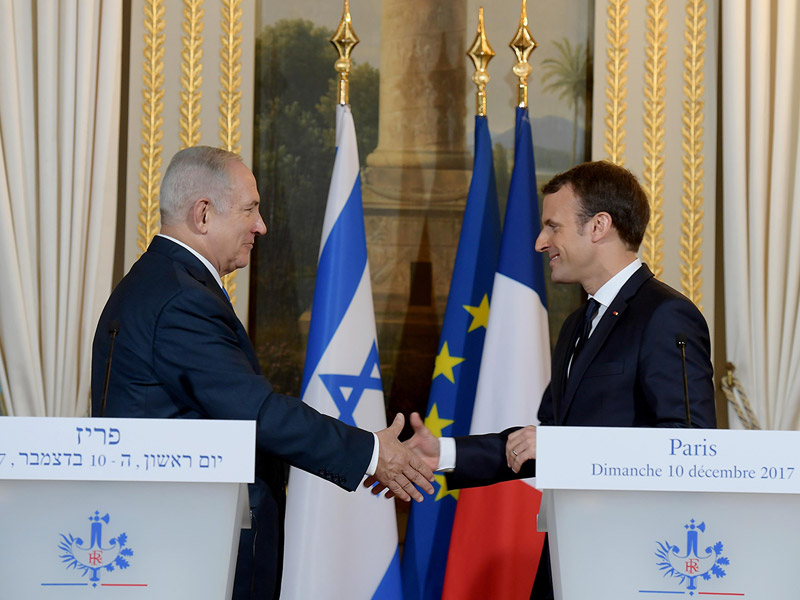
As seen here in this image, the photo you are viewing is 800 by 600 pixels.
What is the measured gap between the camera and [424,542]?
3.61 metres

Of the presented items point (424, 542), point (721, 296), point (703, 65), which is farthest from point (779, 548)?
point (703, 65)

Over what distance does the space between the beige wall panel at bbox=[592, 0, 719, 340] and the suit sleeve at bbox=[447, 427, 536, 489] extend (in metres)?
1.38

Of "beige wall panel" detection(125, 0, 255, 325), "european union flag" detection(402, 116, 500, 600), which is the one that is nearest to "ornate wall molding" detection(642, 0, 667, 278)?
"european union flag" detection(402, 116, 500, 600)

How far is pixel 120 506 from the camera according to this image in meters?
1.75

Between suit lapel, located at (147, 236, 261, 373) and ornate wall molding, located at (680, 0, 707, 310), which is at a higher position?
ornate wall molding, located at (680, 0, 707, 310)

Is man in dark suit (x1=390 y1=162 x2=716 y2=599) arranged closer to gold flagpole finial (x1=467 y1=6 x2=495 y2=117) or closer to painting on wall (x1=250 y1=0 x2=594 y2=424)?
gold flagpole finial (x1=467 y1=6 x2=495 y2=117)

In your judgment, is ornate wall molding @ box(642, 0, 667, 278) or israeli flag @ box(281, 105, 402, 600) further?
ornate wall molding @ box(642, 0, 667, 278)

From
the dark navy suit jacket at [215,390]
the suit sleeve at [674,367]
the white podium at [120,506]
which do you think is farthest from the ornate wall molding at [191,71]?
the white podium at [120,506]

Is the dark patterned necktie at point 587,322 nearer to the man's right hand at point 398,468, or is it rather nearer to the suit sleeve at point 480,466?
the suit sleeve at point 480,466

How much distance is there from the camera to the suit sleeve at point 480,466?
2.76 m

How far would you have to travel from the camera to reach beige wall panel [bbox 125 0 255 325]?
Result: 3.80m

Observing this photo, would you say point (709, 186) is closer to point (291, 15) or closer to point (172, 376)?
point (291, 15)

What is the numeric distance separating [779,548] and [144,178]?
9.22ft

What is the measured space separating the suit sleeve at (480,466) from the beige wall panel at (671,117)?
1.38 meters
